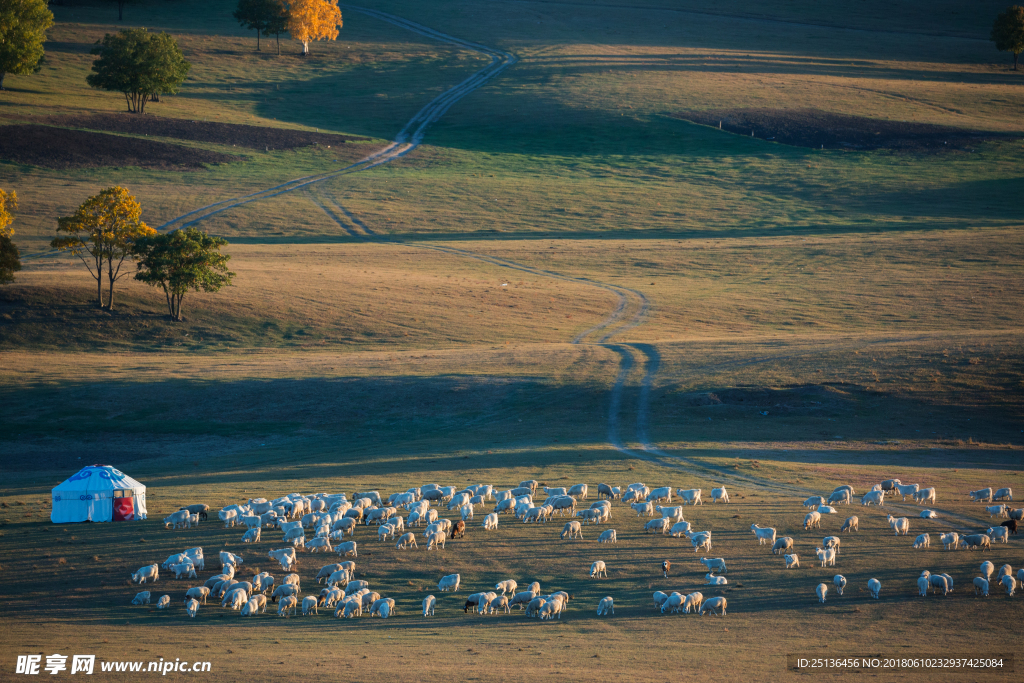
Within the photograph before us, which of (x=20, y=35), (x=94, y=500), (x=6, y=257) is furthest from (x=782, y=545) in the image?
(x=20, y=35)

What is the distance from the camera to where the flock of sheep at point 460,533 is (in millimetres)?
21047

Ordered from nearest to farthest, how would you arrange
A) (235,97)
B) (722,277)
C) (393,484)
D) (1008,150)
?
(393,484)
(722,277)
(1008,150)
(235,97)

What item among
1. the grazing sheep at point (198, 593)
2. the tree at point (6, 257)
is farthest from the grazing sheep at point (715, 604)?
the tree at point (6, 257)

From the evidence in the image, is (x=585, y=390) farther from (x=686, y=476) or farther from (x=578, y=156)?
(x=578, y=156)

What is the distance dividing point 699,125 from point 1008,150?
1430 inches

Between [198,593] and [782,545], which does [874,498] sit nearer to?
[782,545]

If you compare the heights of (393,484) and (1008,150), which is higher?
(1008,150)

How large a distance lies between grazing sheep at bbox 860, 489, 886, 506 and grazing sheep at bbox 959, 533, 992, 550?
3778 millimetres

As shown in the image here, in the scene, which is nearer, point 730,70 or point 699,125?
point 699,125

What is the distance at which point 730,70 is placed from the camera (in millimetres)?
134125

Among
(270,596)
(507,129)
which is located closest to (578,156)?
(507,129)

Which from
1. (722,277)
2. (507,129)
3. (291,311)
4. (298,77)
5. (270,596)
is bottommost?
(270,596)

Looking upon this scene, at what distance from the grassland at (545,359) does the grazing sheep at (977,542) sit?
0.70 meters

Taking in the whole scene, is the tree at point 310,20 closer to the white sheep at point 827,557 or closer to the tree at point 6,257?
the tree at point 6,257
